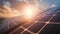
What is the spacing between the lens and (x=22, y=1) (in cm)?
456

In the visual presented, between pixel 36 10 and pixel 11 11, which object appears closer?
pixel 11 11

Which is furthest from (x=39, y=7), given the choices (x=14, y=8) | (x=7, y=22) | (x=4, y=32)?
(x=4, y=32)

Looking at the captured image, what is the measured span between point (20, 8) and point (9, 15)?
73cm

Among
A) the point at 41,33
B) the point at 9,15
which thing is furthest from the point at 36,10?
the point at 41,33

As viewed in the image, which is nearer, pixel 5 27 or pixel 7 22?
pixel 5 27

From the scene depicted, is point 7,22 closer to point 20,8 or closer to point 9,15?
point 9,15

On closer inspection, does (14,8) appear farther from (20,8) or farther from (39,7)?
(39,7)

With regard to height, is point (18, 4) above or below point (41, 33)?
above

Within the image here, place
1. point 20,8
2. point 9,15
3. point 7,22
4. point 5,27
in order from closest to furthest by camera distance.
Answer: point 5,27, point 7,22, point 9,15, point 20,8

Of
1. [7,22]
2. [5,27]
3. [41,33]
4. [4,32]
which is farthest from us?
[7,22]

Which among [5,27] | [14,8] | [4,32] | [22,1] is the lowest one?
[4,32]

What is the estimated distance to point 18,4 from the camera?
4.40m

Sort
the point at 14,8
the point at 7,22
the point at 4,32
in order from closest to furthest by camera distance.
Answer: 1. the point at 4,32
2. the point at 7,22
3. the point at 14,8

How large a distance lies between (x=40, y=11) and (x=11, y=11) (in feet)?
4.18
